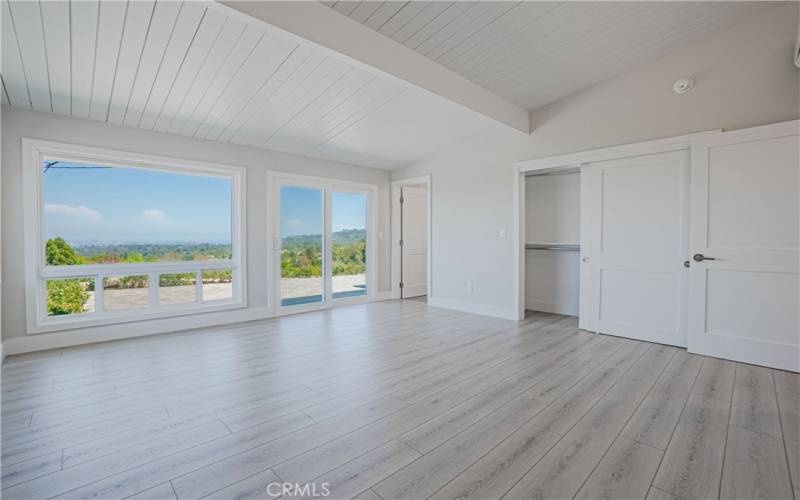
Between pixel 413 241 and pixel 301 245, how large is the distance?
227 cm

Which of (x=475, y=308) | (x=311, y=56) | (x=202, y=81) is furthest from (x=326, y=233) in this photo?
(x=311, y=56)

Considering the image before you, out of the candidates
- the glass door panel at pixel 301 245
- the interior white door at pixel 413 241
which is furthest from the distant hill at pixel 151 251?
the interior white door at pixel 413 241

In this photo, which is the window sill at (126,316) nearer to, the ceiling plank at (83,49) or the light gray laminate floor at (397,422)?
the light gray laminate floor at (397,422)

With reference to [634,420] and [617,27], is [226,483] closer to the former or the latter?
[634,420]

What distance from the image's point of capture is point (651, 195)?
3.92m

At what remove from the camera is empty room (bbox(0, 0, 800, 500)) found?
193cm

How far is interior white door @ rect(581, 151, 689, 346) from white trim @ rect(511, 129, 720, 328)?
3.2 inches

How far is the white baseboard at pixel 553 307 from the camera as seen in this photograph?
17.4 feet

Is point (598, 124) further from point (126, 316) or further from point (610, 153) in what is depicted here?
point (126, 316)

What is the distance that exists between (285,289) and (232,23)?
3607 millimetres

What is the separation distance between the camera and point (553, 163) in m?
4.61

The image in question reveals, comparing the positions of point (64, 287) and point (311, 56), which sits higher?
point (311, 56)

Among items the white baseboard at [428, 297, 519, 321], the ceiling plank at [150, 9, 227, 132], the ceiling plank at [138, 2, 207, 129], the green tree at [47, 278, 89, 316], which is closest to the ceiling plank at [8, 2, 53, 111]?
the ceiling plank at [138, 2, 207, 129]

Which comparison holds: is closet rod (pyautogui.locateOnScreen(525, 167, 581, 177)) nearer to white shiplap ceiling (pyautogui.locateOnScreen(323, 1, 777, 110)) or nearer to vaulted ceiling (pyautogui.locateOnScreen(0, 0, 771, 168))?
vaulted ceiling (pyautogui.locateOnScreen(0, 0, 771, 168))
